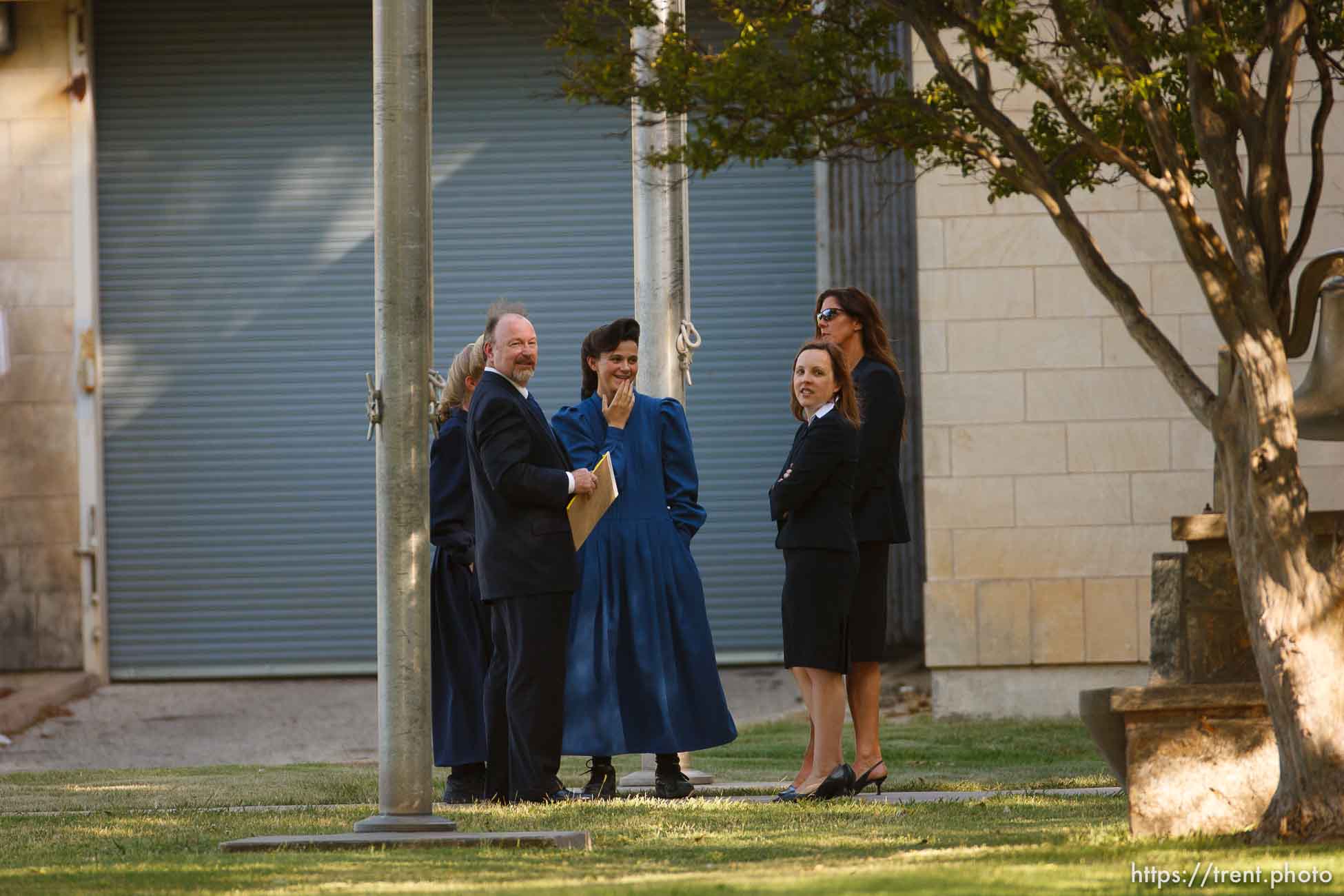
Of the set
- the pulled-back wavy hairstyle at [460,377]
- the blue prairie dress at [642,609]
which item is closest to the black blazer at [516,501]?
the blue prairie dress at [642,609]

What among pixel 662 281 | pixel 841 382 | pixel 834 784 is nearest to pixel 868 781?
pixel 834 784

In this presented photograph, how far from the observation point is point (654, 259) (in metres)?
9.44

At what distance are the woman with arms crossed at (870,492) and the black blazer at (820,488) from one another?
310 mm

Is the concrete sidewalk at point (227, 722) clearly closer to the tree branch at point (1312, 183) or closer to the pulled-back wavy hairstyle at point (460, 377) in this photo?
the pulled-back wavy hairstyle at point (460, 377)

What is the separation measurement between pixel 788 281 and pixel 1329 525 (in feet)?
32.8

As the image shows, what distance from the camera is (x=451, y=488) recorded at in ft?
27.3

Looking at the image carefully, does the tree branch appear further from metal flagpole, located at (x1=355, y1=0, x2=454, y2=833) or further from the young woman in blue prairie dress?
metal flagpole, located at (x1=355, y1=0, x2=454, y2=833)

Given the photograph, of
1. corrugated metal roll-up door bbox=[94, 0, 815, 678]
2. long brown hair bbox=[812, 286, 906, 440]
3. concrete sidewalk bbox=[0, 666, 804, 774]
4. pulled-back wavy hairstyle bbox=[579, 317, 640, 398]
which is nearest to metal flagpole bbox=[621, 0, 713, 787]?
pulled-back wavy hairstyle bbox=[579, 317, 640, 398]

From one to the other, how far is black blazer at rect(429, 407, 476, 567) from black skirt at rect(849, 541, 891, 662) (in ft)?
5.60

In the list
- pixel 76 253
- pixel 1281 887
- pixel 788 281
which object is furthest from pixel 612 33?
pixel 76 253

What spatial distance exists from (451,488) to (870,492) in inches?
72.0

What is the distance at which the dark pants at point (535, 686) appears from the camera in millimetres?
7438

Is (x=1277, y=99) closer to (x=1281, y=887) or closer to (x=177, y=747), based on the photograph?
(x=1281, y=887)

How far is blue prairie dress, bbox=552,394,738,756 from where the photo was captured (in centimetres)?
790
